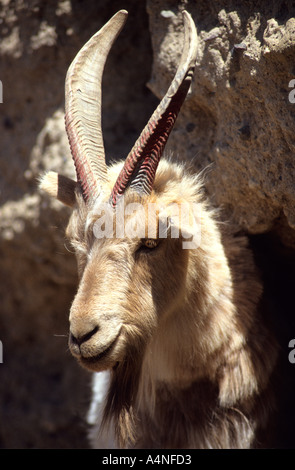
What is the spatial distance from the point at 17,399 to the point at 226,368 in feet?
8.86

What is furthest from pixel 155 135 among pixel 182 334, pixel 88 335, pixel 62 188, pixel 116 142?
pixel 116 142

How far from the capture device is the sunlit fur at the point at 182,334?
2.68 metres

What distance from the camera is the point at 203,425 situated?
315 centimetres

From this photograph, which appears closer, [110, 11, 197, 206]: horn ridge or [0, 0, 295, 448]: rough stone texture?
[110, 11, 197, 206]: horn ridge

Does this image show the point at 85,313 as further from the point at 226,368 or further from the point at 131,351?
the point at 226,368

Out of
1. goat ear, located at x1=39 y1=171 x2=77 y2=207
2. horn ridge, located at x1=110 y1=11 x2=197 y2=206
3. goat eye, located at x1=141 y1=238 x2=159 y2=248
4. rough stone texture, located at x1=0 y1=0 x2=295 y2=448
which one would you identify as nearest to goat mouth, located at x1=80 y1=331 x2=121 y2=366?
goat eye, located at x1=141 y1=238 x2=159 y2=248

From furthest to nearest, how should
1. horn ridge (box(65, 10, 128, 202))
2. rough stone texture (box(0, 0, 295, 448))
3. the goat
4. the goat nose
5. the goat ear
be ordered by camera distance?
1. the goat ear
2. rough stone texture (box(0, 0, 295, 448))
3. horn ridge (box(65, 10, 128, 202))
4. the goat
5. the goat nose

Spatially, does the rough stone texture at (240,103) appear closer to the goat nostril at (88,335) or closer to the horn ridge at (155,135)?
the horn ridge at (155,135)

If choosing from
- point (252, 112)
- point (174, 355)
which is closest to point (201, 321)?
point (174, 355)

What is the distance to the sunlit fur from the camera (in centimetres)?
268

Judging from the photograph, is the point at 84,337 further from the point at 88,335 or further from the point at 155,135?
the point at 155,135
